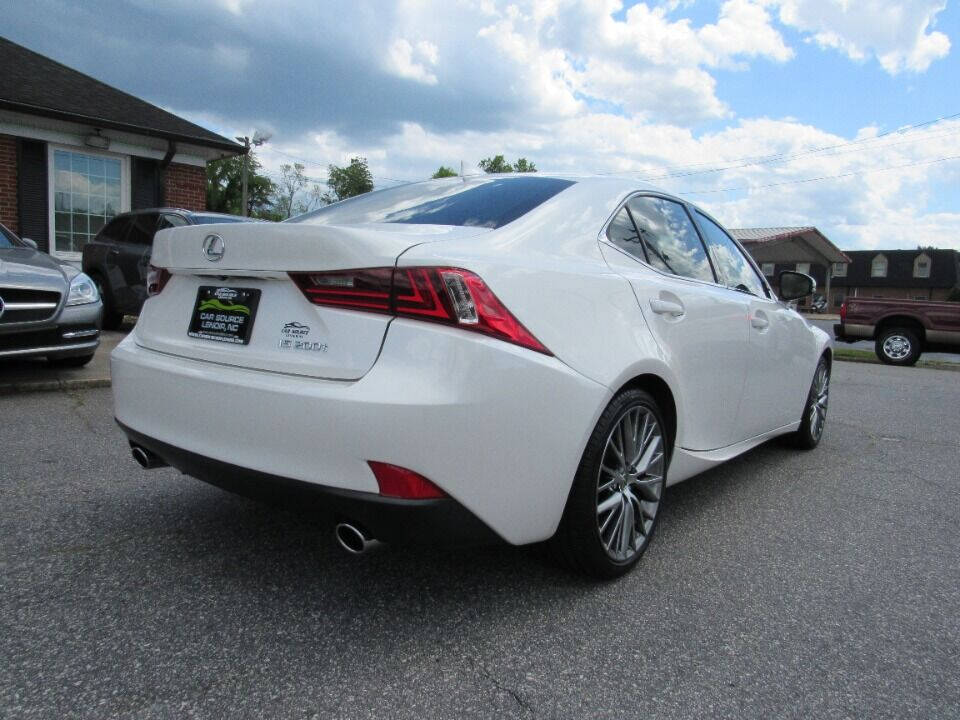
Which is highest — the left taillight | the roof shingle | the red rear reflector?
the roof shingle

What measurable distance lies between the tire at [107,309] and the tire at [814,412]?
8.15 m

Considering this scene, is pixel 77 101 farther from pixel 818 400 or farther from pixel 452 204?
pixel 818 400

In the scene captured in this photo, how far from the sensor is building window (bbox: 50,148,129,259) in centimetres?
1168

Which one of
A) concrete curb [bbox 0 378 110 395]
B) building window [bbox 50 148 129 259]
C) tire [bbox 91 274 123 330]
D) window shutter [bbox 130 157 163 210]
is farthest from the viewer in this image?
window shutter [bbox 130 157 163 210]

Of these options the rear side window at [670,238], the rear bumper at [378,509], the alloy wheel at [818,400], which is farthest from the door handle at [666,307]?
the alloy wheel at [818,400]

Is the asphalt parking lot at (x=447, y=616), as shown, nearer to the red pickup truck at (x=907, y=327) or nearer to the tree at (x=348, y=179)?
the red pickup truck at (x=907, y=327)

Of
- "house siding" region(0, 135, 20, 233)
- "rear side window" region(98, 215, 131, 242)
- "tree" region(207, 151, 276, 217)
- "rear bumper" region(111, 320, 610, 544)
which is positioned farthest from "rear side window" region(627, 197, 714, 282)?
"tree" region(207, 151, 276, 217)

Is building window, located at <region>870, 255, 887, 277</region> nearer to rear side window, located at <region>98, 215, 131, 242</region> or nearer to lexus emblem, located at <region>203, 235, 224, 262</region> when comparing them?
rear side window, located at <region>98, 215, 131, 242</region>

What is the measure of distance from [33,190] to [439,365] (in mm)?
11869

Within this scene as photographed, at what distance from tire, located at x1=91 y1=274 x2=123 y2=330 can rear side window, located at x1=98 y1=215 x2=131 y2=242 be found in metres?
0.53

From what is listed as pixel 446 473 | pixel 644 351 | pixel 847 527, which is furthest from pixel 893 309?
pixel 446 473

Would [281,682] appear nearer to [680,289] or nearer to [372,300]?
[372,300]

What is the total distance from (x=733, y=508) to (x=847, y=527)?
1.67 feet

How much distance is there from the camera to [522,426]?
2.10 metres
